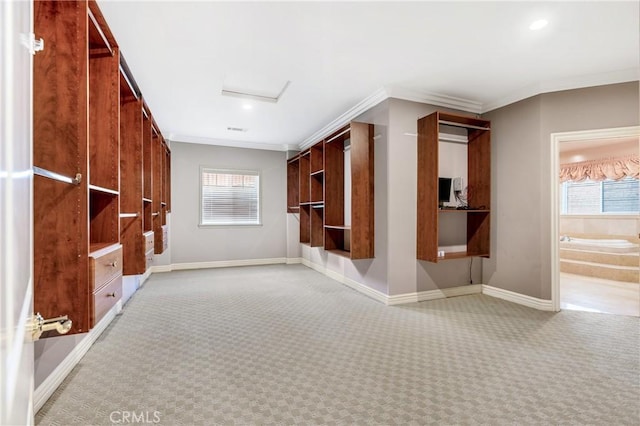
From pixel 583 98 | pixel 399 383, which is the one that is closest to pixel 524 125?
pixel 583 98

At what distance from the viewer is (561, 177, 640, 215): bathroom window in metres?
5.96

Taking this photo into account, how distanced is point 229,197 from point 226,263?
1.39 meters

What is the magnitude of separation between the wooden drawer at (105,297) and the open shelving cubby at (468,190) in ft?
10.2

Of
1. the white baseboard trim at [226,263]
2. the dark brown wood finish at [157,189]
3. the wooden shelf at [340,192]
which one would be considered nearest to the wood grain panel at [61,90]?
the dark brown wood finish at [157,189]

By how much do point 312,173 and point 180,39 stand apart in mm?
2787

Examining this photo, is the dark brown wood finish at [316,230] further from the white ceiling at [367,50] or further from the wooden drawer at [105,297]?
the wooden drawer at [105,297]

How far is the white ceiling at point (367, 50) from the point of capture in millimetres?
2275

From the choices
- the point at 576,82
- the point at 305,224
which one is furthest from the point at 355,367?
the point at 305,224

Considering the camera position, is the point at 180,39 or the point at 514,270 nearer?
the point at 180,39

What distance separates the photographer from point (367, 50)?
9.20 ft

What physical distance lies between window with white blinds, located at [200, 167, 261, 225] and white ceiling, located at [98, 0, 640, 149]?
2160mm

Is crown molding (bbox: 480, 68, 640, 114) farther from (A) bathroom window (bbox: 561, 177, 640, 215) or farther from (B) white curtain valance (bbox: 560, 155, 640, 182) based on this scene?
(A) bathroom window (bbox: 561, 177, 640, 215)

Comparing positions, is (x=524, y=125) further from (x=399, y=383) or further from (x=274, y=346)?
(x=274, y=346)

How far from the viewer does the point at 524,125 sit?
373 cm
